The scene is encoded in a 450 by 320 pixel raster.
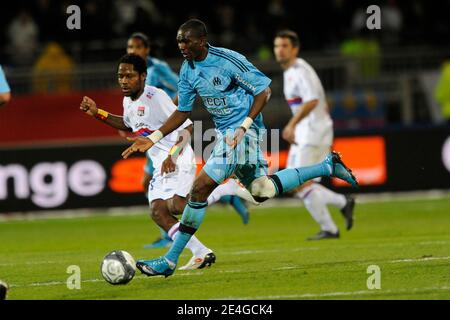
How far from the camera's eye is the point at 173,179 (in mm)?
11203

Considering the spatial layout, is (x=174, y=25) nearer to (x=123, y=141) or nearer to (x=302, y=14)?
(x=302, y=14)

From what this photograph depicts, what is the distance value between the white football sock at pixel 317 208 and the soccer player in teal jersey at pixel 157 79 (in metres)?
0.81

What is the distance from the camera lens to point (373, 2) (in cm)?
2531

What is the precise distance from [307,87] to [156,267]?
16.2ft

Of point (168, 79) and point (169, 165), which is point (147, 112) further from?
point (168, 79)

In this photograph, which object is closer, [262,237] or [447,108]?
[262,237]

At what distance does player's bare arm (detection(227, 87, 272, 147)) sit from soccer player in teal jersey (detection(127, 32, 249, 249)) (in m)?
3.67

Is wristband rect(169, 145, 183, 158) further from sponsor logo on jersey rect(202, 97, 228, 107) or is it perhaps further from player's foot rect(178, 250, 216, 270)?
player's foot rect(178, 250, 216, 270)

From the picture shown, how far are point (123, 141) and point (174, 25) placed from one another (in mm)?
4741

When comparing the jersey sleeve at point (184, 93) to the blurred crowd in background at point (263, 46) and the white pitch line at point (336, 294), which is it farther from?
the blurred crowd in background at point (263, 46)

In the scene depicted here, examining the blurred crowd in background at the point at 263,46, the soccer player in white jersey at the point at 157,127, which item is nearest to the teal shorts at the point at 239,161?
the soccer player in white jersey at the point at 157,127

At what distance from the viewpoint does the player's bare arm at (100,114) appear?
415 inches

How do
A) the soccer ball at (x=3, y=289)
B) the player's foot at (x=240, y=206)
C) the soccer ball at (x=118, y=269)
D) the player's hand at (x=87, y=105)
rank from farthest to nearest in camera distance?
the player's foot at (x=240, y=206), the player's hand at (x=87, y=105), the soccer ball at (x=118, y=269), the soccer ball at (x=3, y=289)
